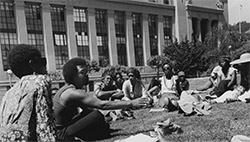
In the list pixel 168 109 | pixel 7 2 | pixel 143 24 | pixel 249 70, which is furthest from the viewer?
pixel 143 24

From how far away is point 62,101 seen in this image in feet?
13.5

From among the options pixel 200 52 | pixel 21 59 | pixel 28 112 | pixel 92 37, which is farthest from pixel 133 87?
pixel 92 37

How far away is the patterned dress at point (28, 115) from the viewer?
7.52ft

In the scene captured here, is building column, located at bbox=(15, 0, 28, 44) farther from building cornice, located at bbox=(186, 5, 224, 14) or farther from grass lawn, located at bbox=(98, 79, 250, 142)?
grass lawn, located at bbox=(98, 79, 250, 142)

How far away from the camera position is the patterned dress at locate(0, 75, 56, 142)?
2.29 meters

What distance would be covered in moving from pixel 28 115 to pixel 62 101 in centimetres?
184

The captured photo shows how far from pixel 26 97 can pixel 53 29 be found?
3547cm

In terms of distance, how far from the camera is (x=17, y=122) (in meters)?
2.30

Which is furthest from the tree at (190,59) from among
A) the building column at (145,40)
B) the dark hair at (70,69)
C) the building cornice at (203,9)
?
the dark hair at (70,69)

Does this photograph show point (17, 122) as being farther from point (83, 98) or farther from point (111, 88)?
point (111, 88)

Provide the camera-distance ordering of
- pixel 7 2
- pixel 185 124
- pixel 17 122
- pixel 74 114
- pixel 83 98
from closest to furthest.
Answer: pixel 17 122 < pixel 83 98 < pixel 74 114 < pixel 185 124 < pixel 7 2

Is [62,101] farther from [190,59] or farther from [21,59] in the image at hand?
[190,59]

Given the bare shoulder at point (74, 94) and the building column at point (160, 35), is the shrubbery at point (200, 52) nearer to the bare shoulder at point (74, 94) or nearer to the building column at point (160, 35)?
the building column at point (160, 35)

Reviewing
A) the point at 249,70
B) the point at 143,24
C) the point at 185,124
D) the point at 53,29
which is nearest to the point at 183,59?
the point at 143,24
